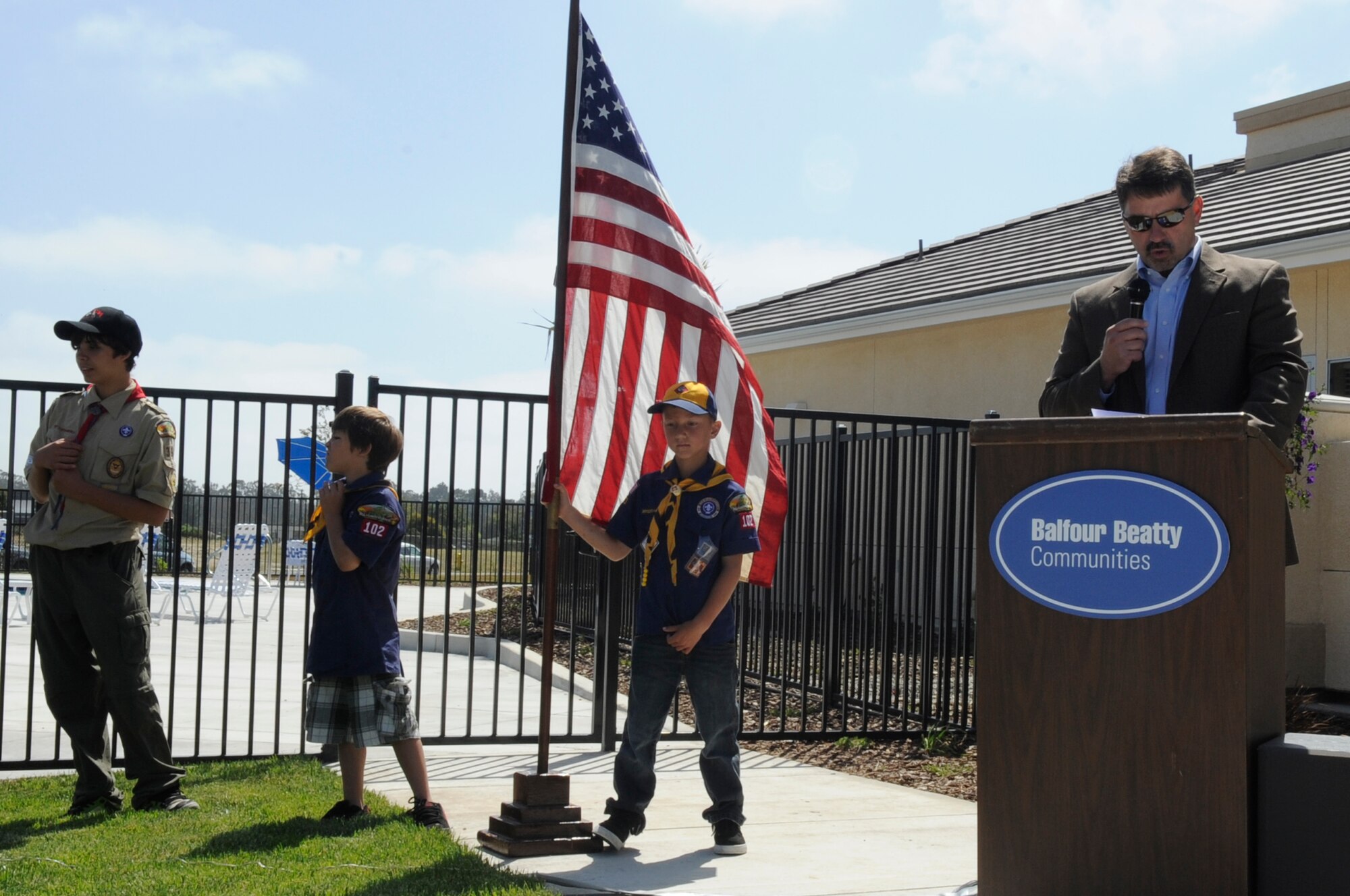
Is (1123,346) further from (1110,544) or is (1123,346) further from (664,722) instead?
(664,722)

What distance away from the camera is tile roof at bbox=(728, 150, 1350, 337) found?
10914mm

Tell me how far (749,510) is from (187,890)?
2356mm

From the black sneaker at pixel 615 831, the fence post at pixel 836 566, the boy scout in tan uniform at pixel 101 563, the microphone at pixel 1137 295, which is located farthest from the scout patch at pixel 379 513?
the fence post at pixel 836 566

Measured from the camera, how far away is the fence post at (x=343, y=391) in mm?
6688

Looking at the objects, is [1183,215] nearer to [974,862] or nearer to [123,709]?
[974,862]

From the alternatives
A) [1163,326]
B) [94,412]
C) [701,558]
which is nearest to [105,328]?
[94,412]

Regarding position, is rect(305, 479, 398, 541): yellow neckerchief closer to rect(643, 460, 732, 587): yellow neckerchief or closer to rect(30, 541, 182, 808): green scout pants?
rect(30, 541, 182, 808): green scout pants

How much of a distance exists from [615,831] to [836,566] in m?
3.55

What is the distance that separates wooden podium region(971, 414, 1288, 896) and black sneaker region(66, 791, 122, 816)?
3978mm

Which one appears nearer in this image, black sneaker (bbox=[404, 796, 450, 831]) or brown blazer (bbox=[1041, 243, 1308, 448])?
brown blazer (bbox=[1041, 243, 1308, 448])

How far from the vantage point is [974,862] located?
491 centimetres

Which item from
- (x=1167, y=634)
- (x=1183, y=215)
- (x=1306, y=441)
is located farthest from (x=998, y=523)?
(x=1306, y=441)

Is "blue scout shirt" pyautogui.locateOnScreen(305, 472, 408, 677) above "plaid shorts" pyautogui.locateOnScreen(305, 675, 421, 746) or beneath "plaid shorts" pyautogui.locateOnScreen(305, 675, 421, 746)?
above

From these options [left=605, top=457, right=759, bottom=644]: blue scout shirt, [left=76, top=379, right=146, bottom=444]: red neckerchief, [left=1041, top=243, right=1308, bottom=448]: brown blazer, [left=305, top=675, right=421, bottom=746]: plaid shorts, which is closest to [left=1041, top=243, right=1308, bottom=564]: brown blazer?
[left=1041, top=243, right=1308, bottom=448]: brown blazer
